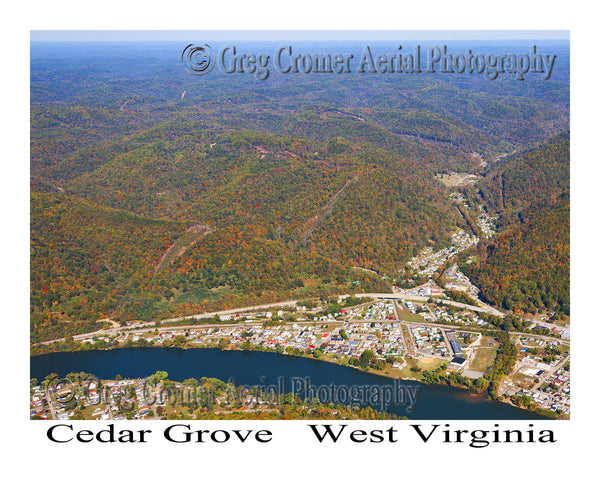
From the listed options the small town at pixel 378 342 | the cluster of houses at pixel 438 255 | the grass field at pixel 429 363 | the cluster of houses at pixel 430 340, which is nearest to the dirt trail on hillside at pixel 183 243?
the small town at pixel 378 342

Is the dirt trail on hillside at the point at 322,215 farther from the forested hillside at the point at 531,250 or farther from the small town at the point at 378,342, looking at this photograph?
the forested hillside at the point at 531,250

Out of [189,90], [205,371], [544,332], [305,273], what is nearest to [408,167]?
[305,273]

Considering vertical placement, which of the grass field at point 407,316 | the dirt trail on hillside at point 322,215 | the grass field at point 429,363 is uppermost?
the dirt trail on hillside at point 322,215

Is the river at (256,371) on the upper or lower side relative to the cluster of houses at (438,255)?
lower

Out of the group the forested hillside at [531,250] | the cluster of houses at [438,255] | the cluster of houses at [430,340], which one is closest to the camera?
the cluster of houses at [430,340]

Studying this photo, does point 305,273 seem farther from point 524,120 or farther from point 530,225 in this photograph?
point 524,120

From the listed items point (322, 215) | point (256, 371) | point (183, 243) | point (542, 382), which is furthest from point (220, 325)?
point (322, 215)

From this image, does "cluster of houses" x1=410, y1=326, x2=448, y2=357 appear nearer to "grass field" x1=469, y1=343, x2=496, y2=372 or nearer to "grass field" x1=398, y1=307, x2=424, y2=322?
"grass field" x1=398, y1=307, x2=424, y2=322
